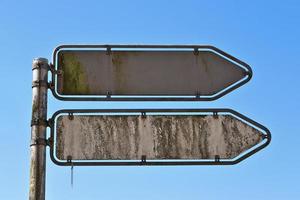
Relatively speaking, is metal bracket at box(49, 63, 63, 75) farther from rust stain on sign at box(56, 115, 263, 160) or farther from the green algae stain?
rust stain on sign at box(56, 115, 263, 160)

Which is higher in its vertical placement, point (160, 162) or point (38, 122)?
point (38, 122)

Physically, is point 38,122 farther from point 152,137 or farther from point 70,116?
point 152,137

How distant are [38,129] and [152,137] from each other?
0.86 m

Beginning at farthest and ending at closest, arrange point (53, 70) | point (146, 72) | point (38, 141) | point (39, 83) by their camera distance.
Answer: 1. point (146, 72)
2. point (53, 70)
3. point (39, 83)
4. point (38, 141)

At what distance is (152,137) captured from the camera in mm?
3834

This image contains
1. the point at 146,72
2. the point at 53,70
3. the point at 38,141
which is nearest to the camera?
the point at 38,141

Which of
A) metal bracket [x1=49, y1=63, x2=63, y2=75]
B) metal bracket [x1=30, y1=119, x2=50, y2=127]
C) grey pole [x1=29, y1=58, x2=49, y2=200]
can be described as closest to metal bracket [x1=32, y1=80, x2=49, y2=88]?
grey pole [x1=29, y1=58, x2=49, y2=200]

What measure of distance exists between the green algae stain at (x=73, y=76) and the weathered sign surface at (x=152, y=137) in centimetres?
23

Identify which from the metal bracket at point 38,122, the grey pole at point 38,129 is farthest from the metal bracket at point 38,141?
the metal bracket at point 38,122

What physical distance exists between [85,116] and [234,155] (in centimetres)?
118

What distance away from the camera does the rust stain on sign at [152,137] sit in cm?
378

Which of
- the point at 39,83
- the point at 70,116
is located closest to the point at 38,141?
the point at 70,116

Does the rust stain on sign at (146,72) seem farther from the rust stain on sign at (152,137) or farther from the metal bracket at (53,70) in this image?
the rust stain on sign at (152,137)

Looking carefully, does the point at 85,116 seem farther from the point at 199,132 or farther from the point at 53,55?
the point at 199,132
